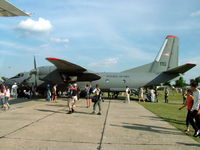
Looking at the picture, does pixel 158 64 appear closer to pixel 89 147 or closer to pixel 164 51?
pixel 164 51

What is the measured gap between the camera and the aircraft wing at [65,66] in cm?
1627

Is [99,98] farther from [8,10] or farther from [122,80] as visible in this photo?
[122,80]

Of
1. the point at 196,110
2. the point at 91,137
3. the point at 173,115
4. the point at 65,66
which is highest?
the point at 65,66

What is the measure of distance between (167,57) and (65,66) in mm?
11588

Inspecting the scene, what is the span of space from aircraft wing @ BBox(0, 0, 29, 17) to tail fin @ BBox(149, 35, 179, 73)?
16.6 metres

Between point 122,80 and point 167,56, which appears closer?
point 122,80


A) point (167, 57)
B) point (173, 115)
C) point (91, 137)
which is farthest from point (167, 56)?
point (91, 137)

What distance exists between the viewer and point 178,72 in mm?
19141

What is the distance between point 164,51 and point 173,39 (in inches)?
68.8

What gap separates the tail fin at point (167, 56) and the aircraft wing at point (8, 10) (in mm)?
16599

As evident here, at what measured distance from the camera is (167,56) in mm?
21266

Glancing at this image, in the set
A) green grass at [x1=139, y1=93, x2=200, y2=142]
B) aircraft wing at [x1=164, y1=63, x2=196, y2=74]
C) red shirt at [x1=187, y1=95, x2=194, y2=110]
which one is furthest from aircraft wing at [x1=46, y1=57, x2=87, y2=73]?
red shirt at [x1=187, y1=95, x2=194, y2=110]

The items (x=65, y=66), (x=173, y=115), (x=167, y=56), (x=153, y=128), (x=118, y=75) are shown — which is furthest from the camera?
(x=167, y=56)

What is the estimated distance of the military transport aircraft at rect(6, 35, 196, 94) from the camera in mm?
19312
